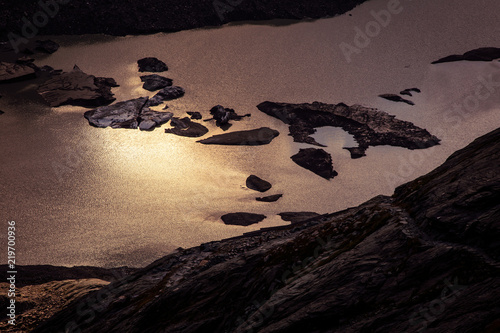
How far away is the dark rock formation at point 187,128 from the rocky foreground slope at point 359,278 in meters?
9.76

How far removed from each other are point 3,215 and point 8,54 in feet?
44.2

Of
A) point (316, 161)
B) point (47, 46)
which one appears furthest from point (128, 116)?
point (316, 161)

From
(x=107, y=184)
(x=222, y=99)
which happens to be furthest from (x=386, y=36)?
(x=107, y=184)

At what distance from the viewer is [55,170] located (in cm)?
1758

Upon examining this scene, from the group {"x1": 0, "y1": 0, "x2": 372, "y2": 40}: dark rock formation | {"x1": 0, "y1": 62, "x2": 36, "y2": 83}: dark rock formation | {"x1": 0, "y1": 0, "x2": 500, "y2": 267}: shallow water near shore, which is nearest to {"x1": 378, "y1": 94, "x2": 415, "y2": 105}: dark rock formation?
{"x1": 0, "y1": 0, "x2": 500, "y2": 267}: shallow water near shore

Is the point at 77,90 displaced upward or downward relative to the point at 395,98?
upward

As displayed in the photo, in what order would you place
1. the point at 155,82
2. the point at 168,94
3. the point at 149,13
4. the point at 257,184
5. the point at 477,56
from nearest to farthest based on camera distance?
1. the point at 257,184
2. the point at 168,94
3. the point at 155,82
4. the point at 477,56
5. the point at 149,13

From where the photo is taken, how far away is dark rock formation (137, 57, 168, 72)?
80.2 ft

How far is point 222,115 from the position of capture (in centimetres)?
2098

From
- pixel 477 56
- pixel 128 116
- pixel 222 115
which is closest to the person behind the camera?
pixel 222 115

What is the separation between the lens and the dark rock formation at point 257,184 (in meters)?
17.1

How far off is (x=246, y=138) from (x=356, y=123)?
4.98 m

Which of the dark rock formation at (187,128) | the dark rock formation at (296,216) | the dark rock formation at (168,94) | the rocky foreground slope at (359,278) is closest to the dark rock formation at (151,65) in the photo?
the dark rock formation at (168,94)

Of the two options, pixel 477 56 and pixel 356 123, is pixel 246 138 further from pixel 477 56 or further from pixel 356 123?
pixel 477 56
